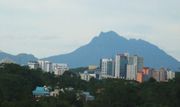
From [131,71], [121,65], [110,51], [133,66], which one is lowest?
[131,71]

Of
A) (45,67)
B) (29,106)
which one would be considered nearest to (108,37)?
(45,67)

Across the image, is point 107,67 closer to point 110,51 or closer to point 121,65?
point 121,65

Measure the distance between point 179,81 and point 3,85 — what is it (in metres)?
11.6

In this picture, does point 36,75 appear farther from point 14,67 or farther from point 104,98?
point 104,98

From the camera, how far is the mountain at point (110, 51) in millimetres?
153625

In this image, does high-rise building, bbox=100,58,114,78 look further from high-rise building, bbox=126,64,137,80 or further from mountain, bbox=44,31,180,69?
mountain, bbox=44,31,180,69

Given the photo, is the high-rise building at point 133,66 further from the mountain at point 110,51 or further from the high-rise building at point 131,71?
the mountain at point 110,51

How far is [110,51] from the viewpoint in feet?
524

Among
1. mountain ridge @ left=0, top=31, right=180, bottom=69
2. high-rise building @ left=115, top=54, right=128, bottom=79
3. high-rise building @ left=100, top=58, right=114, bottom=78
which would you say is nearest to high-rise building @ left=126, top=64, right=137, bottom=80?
high-rise building @ left=115, top=54, right=128, bottom=79

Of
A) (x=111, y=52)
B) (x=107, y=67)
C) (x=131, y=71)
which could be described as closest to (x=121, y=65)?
(x=131, y=71)

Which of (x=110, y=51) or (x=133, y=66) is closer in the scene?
(x=133, y=66)

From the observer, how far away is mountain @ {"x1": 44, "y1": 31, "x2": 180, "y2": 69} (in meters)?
154

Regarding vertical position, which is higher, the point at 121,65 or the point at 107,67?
the point at 121,65

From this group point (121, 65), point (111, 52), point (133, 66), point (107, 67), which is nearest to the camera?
point (133, 66)
